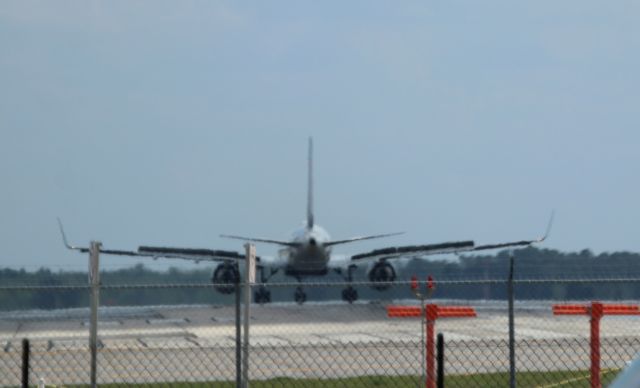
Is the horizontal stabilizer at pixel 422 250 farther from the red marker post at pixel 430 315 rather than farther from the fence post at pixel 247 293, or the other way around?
the fence post at pixel 247 293

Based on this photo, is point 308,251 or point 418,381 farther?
point 308,251

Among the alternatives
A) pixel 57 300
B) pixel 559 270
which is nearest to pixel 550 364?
pixel 559 270

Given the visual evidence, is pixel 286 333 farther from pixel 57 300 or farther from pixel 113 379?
pixel 57 300

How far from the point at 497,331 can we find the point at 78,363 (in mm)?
13104

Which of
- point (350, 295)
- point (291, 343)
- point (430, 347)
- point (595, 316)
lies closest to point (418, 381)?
point (430, 347)

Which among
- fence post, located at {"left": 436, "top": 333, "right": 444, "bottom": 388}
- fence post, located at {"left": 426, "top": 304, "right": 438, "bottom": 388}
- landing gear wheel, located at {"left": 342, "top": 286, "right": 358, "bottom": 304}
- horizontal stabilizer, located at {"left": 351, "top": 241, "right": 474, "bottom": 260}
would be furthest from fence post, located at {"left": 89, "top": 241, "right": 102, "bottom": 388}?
horizontal stabilizer, located at {"left": 351, "top": 241, "right": 474, "bottom": 260}

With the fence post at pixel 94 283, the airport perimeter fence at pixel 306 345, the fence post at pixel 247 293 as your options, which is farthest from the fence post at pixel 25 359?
the fence post at pixel 247 293

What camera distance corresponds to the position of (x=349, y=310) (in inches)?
1772

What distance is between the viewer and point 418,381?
Result: 1722 cm

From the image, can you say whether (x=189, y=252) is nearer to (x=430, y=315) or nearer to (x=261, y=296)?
(x=261, y=296)

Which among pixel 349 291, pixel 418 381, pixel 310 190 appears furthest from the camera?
pixel 310 190

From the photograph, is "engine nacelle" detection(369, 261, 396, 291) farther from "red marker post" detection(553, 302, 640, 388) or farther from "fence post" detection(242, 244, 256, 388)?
"fence post" detection(242, 244, 256, 388)

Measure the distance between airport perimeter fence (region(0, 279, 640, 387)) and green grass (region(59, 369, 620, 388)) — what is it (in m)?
0.03

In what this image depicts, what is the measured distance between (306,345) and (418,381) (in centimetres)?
795
